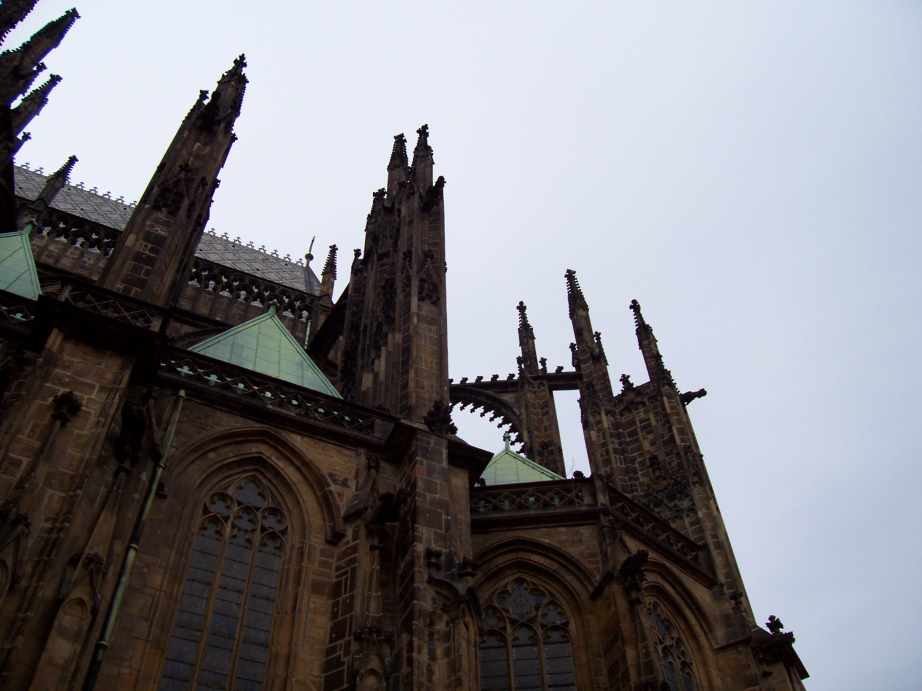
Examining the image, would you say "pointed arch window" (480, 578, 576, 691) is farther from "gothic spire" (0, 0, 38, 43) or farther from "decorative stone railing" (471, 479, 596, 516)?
"gothic spire" (0, 0, 38, 43)

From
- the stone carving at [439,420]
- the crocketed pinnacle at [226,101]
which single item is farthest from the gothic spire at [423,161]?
the stone carving at [439,420]

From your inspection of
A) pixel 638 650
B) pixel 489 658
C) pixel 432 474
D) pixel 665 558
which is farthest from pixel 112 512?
pixel 665 558

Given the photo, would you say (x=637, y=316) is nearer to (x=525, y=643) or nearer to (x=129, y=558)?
(x=525, y=643)

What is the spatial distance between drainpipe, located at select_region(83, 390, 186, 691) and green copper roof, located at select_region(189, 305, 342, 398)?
8.59ft

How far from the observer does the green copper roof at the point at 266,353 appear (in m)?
14.7

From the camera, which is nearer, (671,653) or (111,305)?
(111,305)

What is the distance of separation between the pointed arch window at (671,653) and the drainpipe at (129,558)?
8.45 metres

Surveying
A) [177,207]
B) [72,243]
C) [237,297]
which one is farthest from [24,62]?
[177,207]

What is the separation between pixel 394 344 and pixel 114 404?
576 cm

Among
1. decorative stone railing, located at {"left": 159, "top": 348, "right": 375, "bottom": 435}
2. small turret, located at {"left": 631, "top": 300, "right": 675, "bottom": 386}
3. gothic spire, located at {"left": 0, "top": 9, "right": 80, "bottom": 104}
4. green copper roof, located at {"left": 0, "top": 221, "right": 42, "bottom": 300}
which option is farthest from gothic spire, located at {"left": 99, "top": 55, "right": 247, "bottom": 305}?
small turret, located at {"left": 631, "top": 300, "right": 675, "bottom": 386}

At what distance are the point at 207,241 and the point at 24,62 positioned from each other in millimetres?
11809

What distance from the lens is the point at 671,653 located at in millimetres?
14453

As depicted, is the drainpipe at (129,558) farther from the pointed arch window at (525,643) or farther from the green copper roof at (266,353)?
the pointed arch window at (525,643)

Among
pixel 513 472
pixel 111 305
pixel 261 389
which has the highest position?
pixel 513 472
